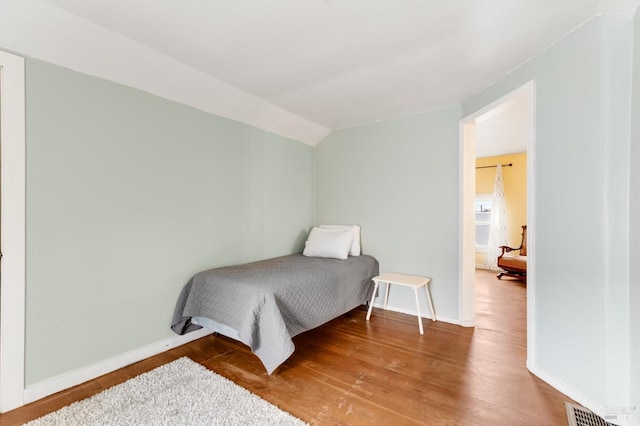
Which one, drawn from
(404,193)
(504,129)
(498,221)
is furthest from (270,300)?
(498,221)

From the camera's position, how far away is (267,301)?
2.04m

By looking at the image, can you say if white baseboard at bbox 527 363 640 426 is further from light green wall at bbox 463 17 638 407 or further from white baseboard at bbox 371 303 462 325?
white baseboard at bbox 371 303 462 325

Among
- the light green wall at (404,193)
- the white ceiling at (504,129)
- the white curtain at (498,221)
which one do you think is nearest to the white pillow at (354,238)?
the light green wall at (404,193)

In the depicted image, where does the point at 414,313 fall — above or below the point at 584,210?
below

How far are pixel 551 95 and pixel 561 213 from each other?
818 mm

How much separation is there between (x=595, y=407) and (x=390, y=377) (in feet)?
3.78

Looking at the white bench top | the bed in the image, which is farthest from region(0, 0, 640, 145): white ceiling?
the white bench top

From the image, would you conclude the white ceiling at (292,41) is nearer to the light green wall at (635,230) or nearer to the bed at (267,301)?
the light green wall at (635,230)

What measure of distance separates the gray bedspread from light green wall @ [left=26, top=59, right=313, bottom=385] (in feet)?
0.82

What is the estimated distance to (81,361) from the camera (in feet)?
6.36

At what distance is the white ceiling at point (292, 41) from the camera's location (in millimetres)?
1579

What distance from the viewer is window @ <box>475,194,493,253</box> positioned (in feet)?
19.9

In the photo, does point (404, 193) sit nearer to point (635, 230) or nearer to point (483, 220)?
point (635, 230)

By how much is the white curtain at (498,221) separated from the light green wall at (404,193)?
11.7 feet
